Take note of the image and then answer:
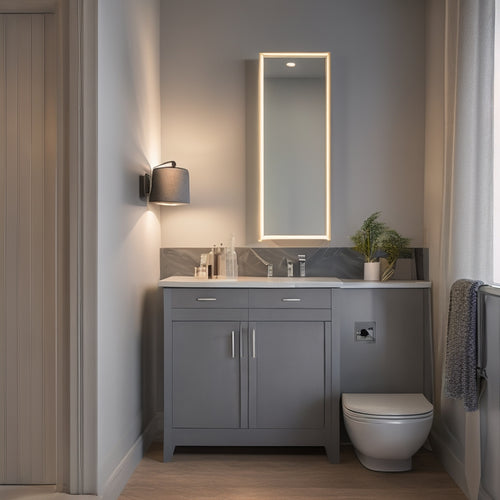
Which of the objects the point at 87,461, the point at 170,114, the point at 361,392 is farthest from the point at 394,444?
the point at 170,114

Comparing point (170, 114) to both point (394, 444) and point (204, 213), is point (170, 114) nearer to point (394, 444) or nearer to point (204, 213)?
point (204, 213)

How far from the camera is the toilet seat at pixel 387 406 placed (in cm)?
250

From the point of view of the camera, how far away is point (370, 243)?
10.3 ft

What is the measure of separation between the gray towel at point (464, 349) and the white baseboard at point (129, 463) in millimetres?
1501

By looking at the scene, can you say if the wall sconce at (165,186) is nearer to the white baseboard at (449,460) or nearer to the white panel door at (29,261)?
the white panel door at (29,261)

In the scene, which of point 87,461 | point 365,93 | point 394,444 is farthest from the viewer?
point 365,93

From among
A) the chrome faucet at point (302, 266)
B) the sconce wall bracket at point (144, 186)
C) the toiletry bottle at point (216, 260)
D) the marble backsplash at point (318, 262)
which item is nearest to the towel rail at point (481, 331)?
the marble backsplash at point (318, 262)

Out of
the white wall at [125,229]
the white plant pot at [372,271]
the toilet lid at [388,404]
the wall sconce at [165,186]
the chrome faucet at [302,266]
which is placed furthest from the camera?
the chrome faucet at [302,266]

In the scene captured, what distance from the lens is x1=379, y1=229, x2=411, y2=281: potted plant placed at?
312 cm

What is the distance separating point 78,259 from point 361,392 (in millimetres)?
1737

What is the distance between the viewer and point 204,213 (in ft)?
10.8

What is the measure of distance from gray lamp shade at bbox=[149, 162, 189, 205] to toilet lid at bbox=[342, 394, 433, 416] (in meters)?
1.41

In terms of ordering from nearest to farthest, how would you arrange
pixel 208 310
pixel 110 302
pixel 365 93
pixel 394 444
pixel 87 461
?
pixel 87 461 → pixel 110 302 → pixel 394 444 → pixel 208 310 → pixel 365 93

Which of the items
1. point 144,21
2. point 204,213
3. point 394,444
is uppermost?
point 144,21
